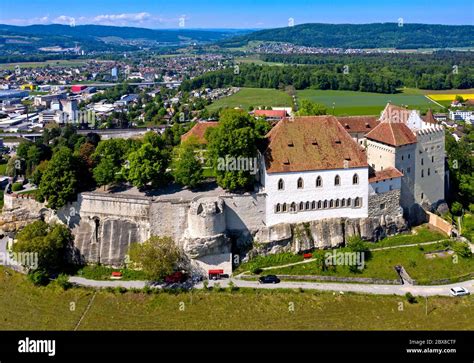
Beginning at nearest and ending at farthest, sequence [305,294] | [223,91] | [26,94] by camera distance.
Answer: [305,294] → [223,91] → [26,94]

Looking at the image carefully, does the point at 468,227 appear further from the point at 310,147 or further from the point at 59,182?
the point at 59,182

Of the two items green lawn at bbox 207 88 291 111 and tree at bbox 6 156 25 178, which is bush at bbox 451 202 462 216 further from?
green lawn at bbox 207 88 291 111

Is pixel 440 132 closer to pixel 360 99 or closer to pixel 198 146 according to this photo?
pixel 198 146

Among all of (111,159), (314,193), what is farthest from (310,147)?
(111,159)

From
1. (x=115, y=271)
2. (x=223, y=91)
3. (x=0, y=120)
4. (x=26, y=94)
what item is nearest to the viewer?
(x=115, y=271)

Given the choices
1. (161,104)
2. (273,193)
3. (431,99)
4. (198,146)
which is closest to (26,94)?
(161,104)

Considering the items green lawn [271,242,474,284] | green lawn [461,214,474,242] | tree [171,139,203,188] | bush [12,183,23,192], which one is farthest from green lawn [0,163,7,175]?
green lawn [461,214,474,242]
